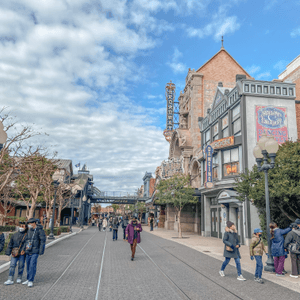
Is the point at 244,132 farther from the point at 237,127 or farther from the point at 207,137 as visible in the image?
the point at 207,137

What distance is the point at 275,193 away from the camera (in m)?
13.6

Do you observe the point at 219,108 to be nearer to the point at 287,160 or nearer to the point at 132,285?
the point at 287,160

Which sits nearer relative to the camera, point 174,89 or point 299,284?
point 299,284

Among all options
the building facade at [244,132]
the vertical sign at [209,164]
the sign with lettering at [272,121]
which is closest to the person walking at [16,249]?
the building facade at [244,132]

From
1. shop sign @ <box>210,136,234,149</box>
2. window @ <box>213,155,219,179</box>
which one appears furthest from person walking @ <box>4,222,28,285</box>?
window @ <box>213,155,219,179</box>

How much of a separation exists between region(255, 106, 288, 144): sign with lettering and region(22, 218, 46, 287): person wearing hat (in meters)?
18.4

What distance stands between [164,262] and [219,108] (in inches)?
725

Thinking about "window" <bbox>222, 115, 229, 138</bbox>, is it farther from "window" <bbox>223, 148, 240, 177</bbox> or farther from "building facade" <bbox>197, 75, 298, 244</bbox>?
"window" <bbox>223, 148, 240, 177</bbox>

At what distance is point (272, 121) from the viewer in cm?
2266

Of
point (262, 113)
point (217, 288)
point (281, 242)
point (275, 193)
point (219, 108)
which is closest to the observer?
point (217, 288)

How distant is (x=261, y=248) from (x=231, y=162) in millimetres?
15382

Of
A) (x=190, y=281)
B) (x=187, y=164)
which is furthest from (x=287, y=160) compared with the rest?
(x=187, y=164)

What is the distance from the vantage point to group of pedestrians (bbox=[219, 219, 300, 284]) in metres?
8.84

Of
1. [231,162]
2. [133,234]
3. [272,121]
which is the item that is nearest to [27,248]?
[133,234]
